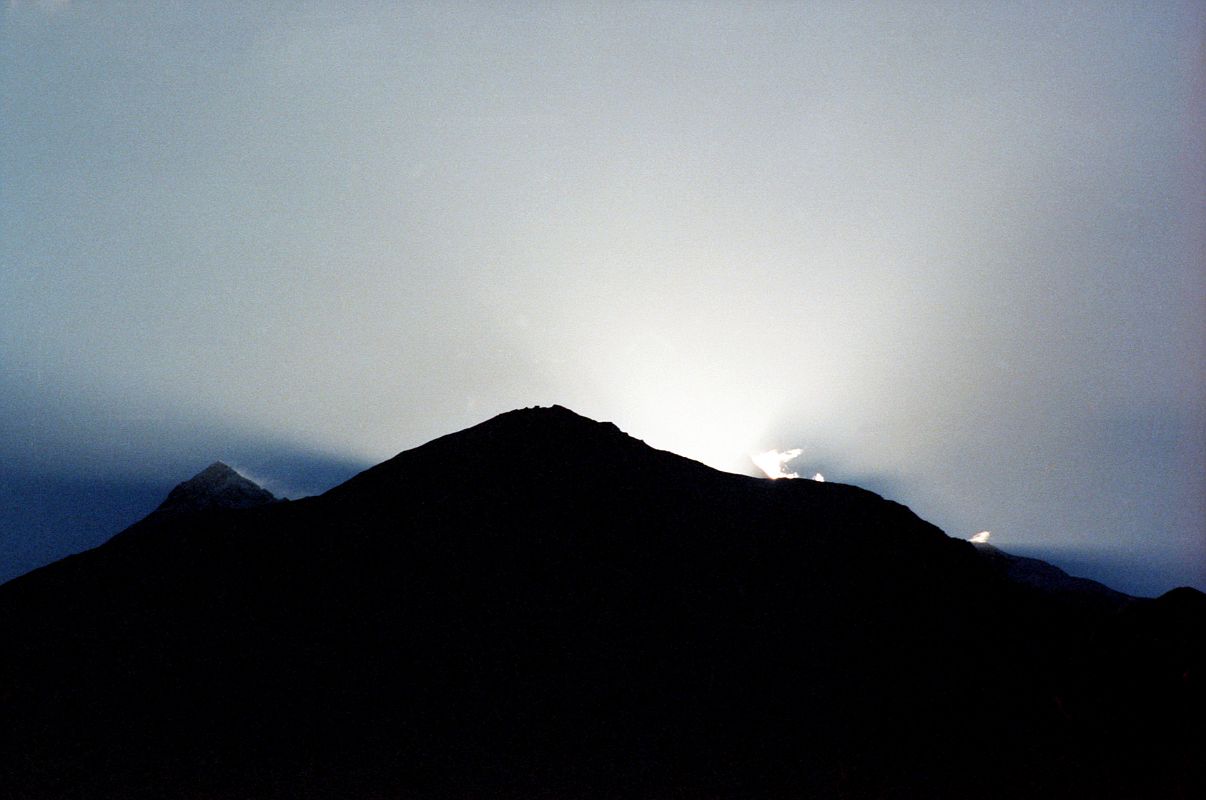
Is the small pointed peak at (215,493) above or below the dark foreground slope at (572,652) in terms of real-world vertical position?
above

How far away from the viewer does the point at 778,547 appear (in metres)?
35.2

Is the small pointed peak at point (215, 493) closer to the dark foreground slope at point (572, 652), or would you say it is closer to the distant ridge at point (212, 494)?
the distant ridge at point (212, 494)

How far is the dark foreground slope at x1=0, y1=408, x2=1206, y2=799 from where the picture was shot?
26.4 metres

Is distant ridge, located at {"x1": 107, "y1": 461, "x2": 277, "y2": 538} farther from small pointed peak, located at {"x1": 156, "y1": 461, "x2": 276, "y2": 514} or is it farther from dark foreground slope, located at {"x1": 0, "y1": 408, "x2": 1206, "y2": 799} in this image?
dark foreground slope, located at {"x1": 0, "y1": 408, "x2": 1206, "y2": 799}

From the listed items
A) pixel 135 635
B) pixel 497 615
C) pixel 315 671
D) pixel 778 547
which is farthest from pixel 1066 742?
pixel 135 635

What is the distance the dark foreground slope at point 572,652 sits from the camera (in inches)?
1039

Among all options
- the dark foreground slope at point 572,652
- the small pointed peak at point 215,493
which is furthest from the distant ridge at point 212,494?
the dark foreground slope at point 572,652

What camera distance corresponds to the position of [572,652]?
2994 centimetres

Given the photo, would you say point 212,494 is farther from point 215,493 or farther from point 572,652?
point 572,652

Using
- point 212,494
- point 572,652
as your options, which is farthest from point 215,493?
point 572,652

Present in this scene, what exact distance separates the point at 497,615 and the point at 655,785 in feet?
26.4

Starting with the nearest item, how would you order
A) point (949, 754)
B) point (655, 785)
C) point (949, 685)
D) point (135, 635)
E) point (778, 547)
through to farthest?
point (655, 785)
point (949, 754)
point (949, 685)
point (135, 635)
point (778, 547)

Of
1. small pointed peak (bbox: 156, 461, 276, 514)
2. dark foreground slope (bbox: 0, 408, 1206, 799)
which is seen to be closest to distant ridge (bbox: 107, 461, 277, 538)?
small pointed peak (bbox: 156, 461, 276, 514)

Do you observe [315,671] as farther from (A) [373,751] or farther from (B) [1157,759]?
(B) [1157,759]
